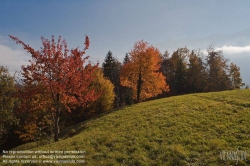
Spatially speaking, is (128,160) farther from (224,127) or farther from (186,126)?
(224,127)

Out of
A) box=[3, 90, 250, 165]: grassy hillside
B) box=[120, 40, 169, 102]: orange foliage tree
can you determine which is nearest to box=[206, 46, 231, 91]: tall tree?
box=[120, 40, 169, 102]: orange foliage tree

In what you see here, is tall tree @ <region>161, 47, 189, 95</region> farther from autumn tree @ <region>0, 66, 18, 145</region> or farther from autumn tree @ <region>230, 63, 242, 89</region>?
autumn tree @ <region>0, 66, 18, 145</region>

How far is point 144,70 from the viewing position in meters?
37.4

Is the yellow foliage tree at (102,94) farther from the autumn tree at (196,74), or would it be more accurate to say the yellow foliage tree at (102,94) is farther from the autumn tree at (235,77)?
the autumn tree at (235,77)

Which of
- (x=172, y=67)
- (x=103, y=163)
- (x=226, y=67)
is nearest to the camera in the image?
(x=103, y=163)

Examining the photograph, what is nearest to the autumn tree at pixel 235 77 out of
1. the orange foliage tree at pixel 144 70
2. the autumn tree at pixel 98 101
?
the orange foliage tree at pixel 144 70

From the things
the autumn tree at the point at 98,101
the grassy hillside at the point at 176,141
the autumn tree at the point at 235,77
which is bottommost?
the grassy hillside at the point at 176,141

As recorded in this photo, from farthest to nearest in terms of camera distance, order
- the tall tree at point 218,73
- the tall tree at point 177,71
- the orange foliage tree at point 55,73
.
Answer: the tall tree at point 177,71, the tall tree at point 218,73, the orange foliage tree at point 55,73

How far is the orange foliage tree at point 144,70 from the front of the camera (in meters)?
36.8

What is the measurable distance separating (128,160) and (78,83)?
9.91 metres

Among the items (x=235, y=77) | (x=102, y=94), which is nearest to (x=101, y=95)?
(x=102, y=94)

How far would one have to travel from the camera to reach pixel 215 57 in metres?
61.8

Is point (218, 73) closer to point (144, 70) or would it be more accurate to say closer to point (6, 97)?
point (144, 70)

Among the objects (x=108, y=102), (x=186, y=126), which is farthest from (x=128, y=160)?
(x=108, y=102)
